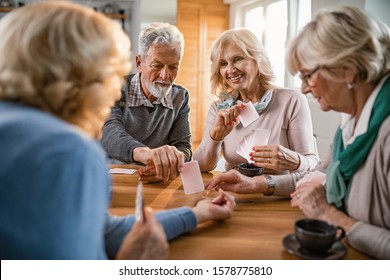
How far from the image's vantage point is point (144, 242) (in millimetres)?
946

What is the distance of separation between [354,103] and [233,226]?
0.57m

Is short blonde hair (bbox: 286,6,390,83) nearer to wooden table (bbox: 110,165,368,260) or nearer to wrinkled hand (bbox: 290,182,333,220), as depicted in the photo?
wrinkled hand (bbox: 290,182,333,220)

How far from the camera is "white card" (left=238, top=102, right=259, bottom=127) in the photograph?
2.09 meters

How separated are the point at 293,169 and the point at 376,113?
28.5 inches

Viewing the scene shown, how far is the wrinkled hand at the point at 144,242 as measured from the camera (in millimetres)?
938

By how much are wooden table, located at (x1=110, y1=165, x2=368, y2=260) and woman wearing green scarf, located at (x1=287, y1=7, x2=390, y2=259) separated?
11cm

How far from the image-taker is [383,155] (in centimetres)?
118

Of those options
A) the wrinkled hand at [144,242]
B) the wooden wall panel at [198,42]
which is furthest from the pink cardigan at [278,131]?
the wooden wall panel at [198,42]

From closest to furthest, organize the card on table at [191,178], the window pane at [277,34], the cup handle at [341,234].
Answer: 1. the cup handle at [341,234]
2. the card on table at [191,178]
3. the window pane at [277,34]

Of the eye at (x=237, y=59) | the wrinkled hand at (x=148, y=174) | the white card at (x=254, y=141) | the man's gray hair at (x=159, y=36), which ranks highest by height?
the man's gray hair at (x=159, y=36)

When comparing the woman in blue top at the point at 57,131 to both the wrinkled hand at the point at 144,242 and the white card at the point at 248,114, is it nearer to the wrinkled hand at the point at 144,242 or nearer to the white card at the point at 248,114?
the wrinkled hand at the point at 144,242

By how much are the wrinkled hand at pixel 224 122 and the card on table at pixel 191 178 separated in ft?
1.74

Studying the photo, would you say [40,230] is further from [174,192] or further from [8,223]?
[174,192]

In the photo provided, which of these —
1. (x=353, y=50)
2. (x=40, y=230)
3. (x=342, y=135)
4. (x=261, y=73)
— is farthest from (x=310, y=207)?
(x=261, y=73)
